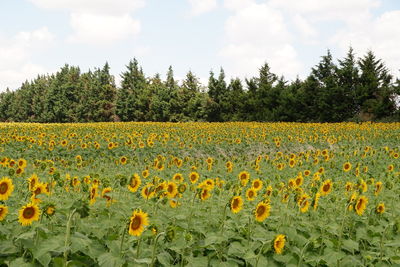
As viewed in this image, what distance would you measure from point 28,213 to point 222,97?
41.1 metres

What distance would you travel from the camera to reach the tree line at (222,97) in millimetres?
33719

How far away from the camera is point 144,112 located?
166 ft

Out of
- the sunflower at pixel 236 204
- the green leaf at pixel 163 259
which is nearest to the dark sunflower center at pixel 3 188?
the green leaf at pixel 163 259

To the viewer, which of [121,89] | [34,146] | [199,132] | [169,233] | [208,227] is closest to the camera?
[169,233]

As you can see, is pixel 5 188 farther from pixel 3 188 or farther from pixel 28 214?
pixel 28 214

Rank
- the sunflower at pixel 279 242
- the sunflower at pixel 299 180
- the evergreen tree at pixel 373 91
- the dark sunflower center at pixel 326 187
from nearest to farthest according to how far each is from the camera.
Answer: the sunflower at pixel 279 242, the dark sunflower center at pixel 326 187, the sunflower at pixel 299 180, the evergreen tree at pixel 373 91

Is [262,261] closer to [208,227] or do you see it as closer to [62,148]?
[208,227]

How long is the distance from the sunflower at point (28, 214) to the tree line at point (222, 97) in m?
32.6

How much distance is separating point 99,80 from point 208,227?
5933 centimetres

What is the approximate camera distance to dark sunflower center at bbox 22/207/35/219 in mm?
2658

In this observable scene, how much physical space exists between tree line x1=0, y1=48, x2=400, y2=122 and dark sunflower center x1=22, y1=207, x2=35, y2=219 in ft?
107

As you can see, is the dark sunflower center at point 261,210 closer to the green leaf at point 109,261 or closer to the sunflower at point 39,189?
the green leaf at point 109,261

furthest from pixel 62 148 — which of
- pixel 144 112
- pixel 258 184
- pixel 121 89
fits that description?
pixel 121 89

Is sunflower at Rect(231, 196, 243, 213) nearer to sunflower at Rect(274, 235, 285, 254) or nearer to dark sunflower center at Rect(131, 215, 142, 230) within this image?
sunflower at Rect(274, 235, 285, 254)
